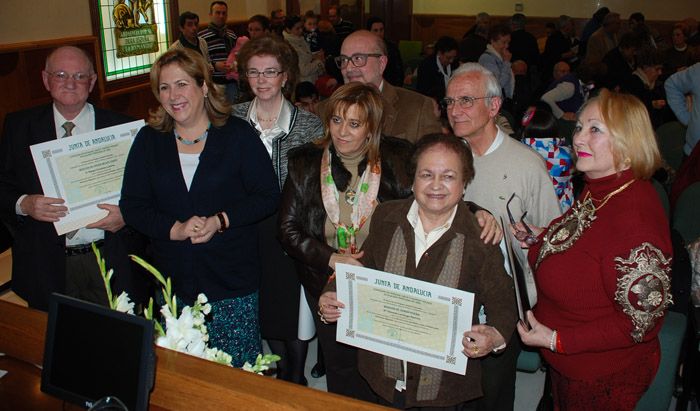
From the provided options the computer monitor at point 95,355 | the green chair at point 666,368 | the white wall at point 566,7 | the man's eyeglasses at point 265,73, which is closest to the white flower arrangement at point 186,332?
the computer monitor at point 95,355

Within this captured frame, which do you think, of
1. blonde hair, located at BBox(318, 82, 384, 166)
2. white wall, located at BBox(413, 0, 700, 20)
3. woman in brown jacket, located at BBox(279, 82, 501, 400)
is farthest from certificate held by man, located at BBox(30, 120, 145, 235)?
white wall, located at BBox(413, 0, 700, 20)

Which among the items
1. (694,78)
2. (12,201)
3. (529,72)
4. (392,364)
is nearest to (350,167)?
(392,364)

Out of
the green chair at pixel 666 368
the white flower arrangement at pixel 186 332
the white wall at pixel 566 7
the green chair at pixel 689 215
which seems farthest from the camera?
the white wall at pixel 566 7

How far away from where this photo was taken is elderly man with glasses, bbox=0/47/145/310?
8.89 ft

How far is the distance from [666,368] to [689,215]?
4.38 ft

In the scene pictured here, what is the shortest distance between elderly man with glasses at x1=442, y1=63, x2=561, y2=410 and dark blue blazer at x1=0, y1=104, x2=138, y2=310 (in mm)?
1629

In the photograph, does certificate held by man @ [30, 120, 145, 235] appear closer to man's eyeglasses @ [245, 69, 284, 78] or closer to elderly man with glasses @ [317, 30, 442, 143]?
man's eyeglasses @ [245, 69, 284, 78]

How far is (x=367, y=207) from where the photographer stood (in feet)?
8.40

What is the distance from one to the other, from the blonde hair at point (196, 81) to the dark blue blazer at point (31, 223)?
0.38 meters

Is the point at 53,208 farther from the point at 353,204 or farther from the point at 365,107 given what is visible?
the point at 365,107

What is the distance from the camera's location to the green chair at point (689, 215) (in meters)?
3.26

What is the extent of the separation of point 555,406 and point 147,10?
8346mm

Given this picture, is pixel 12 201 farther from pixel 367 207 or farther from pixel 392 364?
pixel 392 364

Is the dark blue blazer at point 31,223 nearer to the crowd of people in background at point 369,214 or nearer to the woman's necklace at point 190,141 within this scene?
the crowd of people in background at point 369,214
